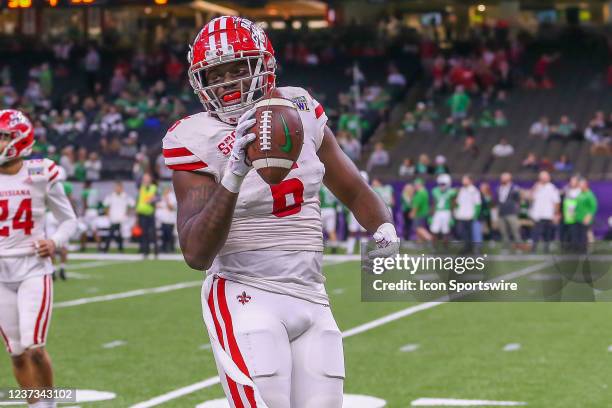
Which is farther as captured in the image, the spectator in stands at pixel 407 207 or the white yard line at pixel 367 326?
the spectator in stands at pixel 407 207

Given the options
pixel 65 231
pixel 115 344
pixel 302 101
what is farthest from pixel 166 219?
pixel 302 101

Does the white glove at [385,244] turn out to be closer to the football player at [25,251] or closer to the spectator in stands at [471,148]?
the football player at [25,251]

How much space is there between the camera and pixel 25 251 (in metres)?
6.83

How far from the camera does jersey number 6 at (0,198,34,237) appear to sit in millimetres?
6895

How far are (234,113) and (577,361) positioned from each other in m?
6.09

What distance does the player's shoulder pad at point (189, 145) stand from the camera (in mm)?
3803

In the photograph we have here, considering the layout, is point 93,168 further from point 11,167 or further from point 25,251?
point 25,251

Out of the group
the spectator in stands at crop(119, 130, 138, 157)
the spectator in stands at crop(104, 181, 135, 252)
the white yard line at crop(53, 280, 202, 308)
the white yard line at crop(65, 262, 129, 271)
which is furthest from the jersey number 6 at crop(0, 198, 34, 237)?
the spectator in stands at crop(119, 130, 138, 157)

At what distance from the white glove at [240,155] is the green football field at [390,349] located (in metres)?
4.32

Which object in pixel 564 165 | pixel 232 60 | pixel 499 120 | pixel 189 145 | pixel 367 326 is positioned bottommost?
pixel 367 326

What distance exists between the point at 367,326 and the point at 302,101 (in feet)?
24.9

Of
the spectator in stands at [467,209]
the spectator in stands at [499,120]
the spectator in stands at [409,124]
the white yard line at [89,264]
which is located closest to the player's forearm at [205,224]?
the white yard line at [89,264]

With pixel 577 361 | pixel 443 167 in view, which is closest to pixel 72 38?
pixel 443 167

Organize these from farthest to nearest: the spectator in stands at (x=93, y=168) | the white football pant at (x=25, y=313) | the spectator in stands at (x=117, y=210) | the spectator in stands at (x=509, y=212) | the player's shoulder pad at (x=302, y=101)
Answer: the spectator in stands at (x=93, y=168) < the spectator in stands at (x=117, y=210) < the spectator in stands at (x=509, y=212) < the white football pant at (x=25, y=313) < the player's shoulder pad at (x=302, y=101)
